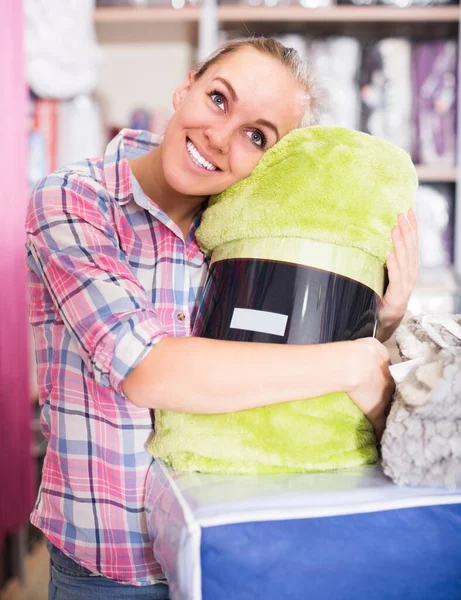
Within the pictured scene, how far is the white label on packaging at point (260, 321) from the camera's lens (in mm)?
708

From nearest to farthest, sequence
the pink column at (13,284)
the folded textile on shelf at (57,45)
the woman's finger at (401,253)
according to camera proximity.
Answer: the woman's finger at (401,253) < the pink column at (13,284) < the folded textile on shelf at (57,45)

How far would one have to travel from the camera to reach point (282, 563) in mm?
596

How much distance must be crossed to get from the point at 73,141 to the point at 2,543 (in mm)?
1183

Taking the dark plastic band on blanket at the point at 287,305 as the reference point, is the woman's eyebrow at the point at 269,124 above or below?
above

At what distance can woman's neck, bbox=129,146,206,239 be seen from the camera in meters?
0.93

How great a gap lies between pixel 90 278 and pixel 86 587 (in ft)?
1.38

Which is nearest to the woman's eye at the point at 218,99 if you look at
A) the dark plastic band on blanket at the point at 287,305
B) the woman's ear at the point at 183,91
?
the woman's ear at the point at 183,91

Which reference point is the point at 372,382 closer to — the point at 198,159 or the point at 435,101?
the point at 198,159

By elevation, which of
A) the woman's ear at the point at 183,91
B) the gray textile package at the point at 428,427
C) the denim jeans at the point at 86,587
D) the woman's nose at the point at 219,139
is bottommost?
the denim jeans at the point at 86,587

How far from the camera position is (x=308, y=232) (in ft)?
2.33

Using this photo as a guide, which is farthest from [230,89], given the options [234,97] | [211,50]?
[211,50]

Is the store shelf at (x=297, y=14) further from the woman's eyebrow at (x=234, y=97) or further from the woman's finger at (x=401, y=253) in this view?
the woman's finger at (x=401, y=253)

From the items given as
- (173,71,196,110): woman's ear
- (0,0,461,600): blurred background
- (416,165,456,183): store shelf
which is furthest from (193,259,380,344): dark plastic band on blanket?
(416,165,456,183): store shelf

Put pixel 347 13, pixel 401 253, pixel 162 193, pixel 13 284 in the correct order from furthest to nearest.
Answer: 1. pixel 347 13
2. pixel 13 284
3. pixel 162 193
4. pixel 401 253
